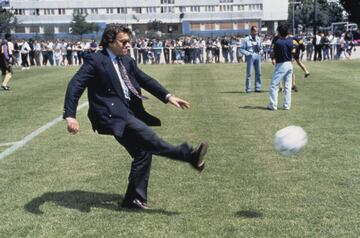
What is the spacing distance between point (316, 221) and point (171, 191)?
1.76 metres

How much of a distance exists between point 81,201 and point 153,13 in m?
115

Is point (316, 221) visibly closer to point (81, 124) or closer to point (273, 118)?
point (273, 118)

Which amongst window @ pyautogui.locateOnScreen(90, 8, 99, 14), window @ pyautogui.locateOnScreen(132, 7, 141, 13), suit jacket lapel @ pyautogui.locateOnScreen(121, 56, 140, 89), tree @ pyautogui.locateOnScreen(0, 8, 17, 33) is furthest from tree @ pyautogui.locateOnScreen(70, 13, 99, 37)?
suit jacket lapel @ pyautogui.locateOnScreen(121, 56, 140, 89)

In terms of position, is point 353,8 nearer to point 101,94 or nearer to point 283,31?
point 283,31

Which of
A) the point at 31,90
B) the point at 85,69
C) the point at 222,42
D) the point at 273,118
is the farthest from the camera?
the point at 222,42

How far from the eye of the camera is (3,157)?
808 centimetres

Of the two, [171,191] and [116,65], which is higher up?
[116,65]

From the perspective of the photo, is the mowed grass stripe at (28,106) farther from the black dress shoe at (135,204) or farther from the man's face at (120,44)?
the man's face at (120,44)

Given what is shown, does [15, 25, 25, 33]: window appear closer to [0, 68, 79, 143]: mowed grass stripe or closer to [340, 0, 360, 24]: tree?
[340, 0, 360, 24]: tree

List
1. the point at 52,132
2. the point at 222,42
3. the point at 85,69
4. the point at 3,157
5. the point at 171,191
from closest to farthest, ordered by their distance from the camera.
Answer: the point at 85,69 < the point at 171,191 < the point at 3,157 < the point at 52,132 < the point at 222,42

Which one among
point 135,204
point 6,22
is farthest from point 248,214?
point 6,22

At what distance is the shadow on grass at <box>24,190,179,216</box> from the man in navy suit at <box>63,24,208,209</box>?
0.30m

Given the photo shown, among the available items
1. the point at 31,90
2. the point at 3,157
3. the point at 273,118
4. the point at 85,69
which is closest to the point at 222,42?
the point at 31,90

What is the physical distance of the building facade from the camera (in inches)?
4525
